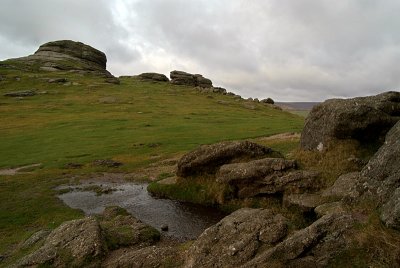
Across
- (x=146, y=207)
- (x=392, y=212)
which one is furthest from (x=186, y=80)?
(x=392, y=212)

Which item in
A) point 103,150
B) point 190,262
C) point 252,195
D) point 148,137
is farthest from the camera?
point 148,137

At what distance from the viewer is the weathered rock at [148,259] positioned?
54.5ft

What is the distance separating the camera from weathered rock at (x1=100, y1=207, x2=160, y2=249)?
2041cm

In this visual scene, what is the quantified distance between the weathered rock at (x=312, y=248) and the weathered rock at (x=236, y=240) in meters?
1.17

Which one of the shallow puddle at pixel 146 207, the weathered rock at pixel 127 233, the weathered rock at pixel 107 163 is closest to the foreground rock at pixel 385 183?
the shallow puddle at pixel 146 207

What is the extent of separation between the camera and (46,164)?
51.3 meters

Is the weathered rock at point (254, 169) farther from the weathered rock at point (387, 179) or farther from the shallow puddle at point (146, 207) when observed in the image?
the weathered rock at point (387, 179)

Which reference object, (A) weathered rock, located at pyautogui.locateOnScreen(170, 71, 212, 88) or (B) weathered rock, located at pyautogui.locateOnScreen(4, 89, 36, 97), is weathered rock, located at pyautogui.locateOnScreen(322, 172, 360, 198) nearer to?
(B) weathered rock, located at pyautogui.locateOnScreen(4, 89, 36, 97)

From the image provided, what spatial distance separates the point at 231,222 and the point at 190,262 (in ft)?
10.2

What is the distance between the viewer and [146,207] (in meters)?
30.7

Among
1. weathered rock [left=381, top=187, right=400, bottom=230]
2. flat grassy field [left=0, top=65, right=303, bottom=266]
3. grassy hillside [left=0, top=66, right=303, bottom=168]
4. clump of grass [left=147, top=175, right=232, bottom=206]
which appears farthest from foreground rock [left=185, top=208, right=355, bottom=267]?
grassy hillside [left=0, top=66, right=303, bottom=168]

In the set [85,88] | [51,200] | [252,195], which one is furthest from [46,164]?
[85,88]

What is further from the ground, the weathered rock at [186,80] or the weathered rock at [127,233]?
the weathered rock at [186,80]

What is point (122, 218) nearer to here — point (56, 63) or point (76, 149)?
point (76, 149)
